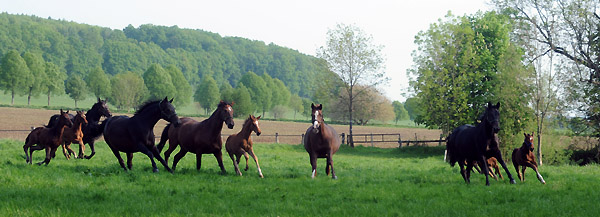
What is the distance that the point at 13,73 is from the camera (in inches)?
3327

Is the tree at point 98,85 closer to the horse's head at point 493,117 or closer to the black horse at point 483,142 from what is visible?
the black horse at point 483,142

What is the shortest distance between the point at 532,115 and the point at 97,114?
1059 inches

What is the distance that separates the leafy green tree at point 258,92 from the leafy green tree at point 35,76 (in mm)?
43917

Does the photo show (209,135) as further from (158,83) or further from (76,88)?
(76,88)

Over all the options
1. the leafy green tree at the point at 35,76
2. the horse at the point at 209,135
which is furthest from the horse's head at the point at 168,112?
the leafy green tree at the point at 35,76

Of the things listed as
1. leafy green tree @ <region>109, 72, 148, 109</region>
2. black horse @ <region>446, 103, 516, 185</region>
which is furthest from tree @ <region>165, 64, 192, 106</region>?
black horse @ <region>446, 103, 516, 185</region>

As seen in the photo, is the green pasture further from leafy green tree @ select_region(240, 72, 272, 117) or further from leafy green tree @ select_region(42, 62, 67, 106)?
leafy green tree @ select_region(240, 72, 272, 117)

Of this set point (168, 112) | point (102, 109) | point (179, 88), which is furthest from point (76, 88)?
point (168, 112)

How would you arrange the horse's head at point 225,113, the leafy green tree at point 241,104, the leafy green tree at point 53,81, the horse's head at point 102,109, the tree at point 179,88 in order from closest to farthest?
the horse's head at point 225,113, the horse's head at point 102,109, the leafy green tree at point 53,81, the leafy green tree at point 241,104, the tree at point 179,88

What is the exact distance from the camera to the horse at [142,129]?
13.8 metres

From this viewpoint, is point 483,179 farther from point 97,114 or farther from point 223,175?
point 97,114

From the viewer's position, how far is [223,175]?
13750 mm

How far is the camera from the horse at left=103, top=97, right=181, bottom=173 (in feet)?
45.1

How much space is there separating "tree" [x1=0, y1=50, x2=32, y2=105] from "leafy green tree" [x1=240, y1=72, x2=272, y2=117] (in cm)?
4755
